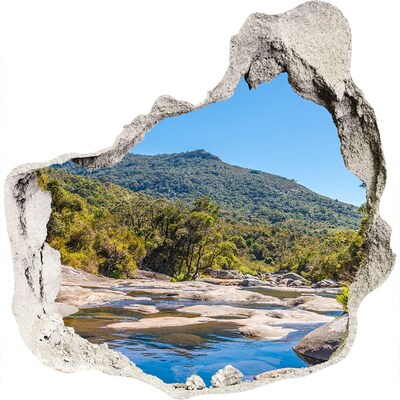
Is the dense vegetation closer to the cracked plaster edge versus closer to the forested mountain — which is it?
the forested mountain

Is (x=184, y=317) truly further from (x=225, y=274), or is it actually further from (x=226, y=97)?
(x=226, y=97)

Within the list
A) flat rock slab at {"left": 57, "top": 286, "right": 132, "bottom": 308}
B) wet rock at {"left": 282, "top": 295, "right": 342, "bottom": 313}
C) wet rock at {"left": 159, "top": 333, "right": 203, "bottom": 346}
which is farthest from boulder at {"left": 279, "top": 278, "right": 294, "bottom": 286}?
wet rock at {"left": 159, "top": 333, "right": 203, "bottom": 346}

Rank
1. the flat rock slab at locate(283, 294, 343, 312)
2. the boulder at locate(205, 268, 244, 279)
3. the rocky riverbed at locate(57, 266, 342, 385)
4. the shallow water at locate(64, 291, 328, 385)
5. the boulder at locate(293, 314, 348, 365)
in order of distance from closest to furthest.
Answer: the boulder at locate(293, 314, 348, 365) < the shallow water at locate(64, 291, 328, 385) < the rocky riverbed at locate(57, 266, 342, 385) < the flat rock slab at locate(283, 294, 343, 312) < the boulder at locate(205, 268, 244, 279)

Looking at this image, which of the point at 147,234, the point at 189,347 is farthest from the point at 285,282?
the point at 189,347

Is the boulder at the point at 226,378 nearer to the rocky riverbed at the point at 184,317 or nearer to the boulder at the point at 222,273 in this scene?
the rocky riverbed at the point at 184,317

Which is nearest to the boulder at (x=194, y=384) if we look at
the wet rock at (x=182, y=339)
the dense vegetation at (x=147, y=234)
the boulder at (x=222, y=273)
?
the wet rock at (x=182, y=339)

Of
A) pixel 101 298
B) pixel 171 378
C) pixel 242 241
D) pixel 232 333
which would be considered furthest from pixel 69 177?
pixel 171 378
